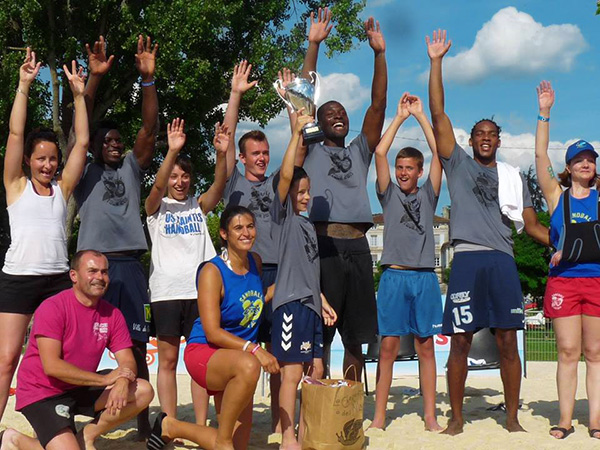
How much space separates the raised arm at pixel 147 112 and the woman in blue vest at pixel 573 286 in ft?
9.90

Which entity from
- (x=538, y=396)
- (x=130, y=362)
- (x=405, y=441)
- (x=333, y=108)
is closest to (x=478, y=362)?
(x=538, y=396)

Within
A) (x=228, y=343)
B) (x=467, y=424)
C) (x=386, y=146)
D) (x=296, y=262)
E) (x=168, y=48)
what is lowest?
(x=467, y=424)

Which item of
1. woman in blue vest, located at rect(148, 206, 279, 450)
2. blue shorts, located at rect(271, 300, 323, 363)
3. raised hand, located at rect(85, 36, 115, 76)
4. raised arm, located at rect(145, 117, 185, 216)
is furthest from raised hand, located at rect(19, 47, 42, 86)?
blue shorts, located at rect(271, 300, 323, 363)

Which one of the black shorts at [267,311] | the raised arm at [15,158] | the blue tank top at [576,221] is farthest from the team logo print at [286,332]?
the blue tank top at [576,221]

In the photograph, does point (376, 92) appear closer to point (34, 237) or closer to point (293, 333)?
point (293, 333)

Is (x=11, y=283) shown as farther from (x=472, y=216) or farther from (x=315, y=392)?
(x=472, y=216)

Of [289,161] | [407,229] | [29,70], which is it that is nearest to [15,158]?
[29,70]

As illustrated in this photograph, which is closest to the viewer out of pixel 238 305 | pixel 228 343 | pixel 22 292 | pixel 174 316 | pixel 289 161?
pixel 228 343

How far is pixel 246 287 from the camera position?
471 cm

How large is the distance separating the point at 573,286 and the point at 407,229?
1348 mm

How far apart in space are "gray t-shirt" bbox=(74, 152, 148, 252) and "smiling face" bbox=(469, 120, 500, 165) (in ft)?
8.80

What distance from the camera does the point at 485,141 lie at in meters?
5.64

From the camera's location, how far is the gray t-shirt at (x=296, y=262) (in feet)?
16.3

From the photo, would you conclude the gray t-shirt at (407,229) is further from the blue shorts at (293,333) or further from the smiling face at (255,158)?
the blue shorts at (293,333)
